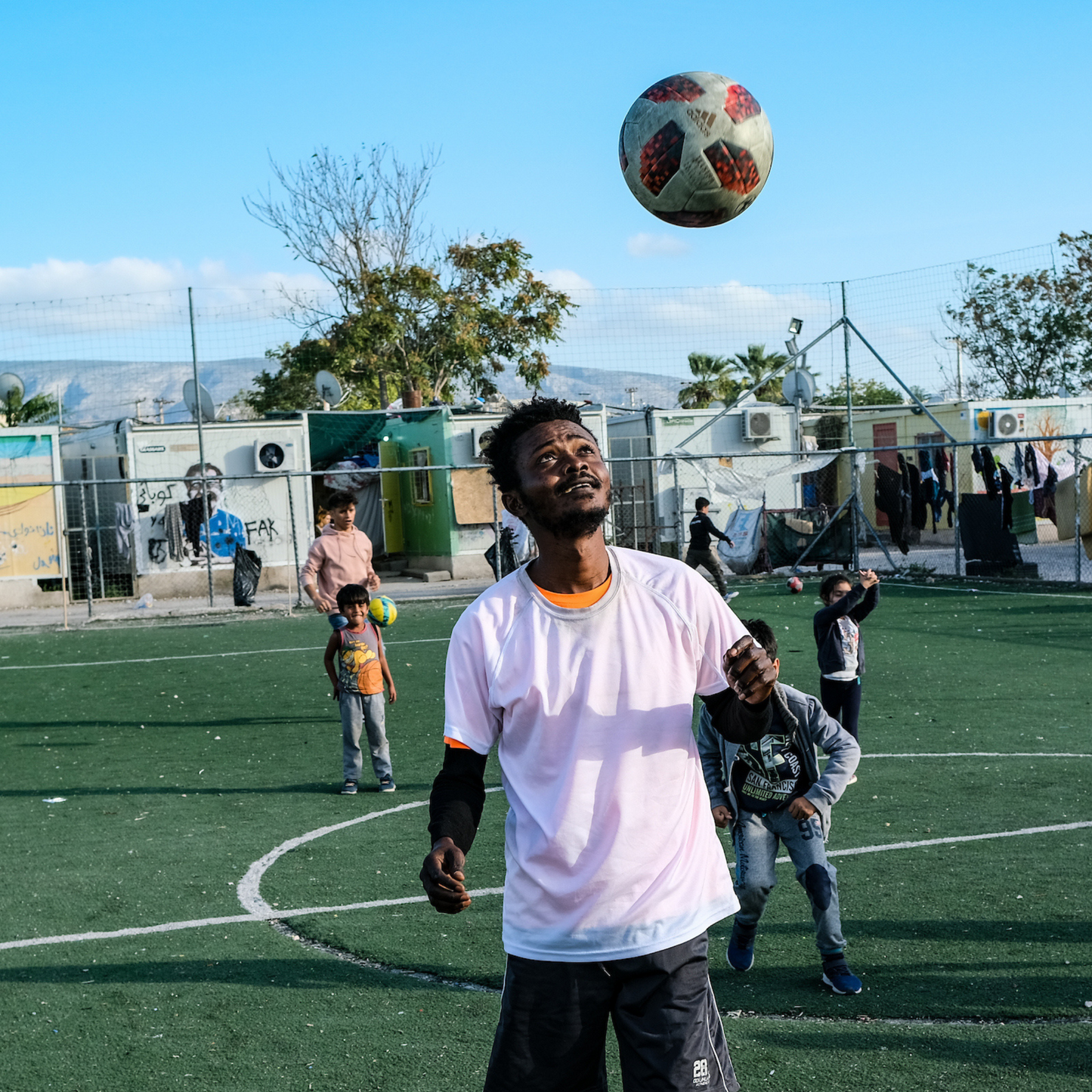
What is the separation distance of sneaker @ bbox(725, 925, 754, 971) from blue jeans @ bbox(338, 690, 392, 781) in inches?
155

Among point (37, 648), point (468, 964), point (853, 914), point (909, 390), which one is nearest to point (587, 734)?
point (468, 964)

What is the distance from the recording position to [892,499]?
82.2ft

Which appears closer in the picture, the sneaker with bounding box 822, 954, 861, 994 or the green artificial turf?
the green artificial turf

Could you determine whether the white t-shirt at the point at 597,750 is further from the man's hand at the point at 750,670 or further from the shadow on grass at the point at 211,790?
the shadow on grass at the point at 211,790

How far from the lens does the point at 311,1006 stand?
4680mm

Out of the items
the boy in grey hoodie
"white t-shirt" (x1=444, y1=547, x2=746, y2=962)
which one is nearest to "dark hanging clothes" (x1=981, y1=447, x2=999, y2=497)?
the boy in grey hoodie

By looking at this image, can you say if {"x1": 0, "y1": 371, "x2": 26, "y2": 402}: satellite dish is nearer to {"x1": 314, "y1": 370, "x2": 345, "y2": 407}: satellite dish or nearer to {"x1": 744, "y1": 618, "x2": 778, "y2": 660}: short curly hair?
{"x1": 314, "y1": 370, "x2": 345, "y2": 407}: satellite dish

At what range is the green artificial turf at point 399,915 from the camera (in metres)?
4.20

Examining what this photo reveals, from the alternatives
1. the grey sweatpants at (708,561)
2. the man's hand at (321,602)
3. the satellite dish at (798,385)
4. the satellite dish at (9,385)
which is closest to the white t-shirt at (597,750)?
the man's hand at (321,602)

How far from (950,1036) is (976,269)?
127ft

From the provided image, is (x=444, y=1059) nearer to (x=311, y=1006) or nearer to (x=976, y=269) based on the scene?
(x=311, y=1006)

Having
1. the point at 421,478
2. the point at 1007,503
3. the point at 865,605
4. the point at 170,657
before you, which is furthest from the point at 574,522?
the point at 421,478

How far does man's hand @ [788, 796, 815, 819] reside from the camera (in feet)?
15.2

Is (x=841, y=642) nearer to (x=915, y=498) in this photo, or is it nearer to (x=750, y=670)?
(x=750, y=670)
